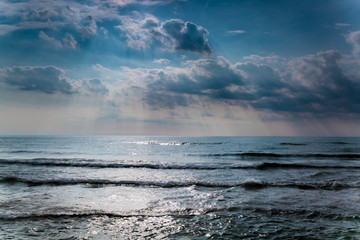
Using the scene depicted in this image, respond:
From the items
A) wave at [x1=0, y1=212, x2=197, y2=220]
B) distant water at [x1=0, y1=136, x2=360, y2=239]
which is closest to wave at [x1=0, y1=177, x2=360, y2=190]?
distant water at [x1=0, y1=136, x2=360, y2=239]

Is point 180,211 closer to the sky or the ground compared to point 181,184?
closer to the sky

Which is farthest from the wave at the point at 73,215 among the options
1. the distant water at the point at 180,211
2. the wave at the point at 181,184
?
the wave at the point at 181,184

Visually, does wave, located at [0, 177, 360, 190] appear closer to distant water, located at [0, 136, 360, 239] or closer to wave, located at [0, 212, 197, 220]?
distant water, located at [0, 136, 360, 239]

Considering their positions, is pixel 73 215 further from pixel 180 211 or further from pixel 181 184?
pixel 181 184

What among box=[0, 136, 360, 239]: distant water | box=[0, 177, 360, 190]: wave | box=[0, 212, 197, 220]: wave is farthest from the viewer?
box=[0, 177, 360, 190]: wave

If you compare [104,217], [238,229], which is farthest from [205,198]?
[104,217]

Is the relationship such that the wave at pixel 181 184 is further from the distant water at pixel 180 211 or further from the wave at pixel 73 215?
the wave at pixel 73 215

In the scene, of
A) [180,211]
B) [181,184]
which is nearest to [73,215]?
[180,211]

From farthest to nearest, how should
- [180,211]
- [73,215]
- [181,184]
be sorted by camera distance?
1. [181,184]
2. [180,211]
3. [73,215]

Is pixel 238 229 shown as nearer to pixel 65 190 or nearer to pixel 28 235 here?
pixel 28 235

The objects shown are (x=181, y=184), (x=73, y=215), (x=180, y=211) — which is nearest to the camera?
(x=73, y=215)

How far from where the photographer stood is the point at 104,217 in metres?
8.71

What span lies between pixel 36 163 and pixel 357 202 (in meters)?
29.8

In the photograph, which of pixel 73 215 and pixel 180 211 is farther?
pixel 180 211
